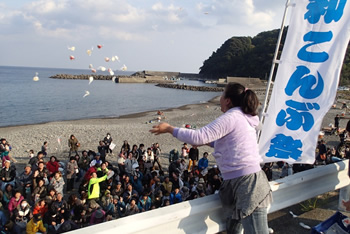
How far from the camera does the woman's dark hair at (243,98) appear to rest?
2.24 meters

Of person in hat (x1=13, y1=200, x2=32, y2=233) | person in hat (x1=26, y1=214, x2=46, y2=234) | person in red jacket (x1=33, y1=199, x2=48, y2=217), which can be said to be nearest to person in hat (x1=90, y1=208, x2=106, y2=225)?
person in hat (x1=26, y1=214, x2=46, y2=234)

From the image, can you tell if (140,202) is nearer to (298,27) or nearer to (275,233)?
(275,233)

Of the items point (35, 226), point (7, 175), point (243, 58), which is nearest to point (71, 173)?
point (7, 175)

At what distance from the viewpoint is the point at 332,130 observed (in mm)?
18422

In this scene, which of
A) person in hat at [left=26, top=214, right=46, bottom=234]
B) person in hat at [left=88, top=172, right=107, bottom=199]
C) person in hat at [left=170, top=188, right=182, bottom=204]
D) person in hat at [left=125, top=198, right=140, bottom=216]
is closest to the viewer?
person in hat at [left=26, top=214, right=46, bottom=234]

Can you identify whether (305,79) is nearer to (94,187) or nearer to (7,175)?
(94,187)

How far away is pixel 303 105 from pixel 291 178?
0.81 metres

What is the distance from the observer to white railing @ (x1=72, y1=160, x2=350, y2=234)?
2039 millimetres

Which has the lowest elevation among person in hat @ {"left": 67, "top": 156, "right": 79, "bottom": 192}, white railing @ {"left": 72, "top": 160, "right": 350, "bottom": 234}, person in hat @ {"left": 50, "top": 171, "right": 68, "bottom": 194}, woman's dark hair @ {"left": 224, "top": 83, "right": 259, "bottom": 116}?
person in hat @ {"left": 67, "top": 156, "right": 79, "bottom": 192}

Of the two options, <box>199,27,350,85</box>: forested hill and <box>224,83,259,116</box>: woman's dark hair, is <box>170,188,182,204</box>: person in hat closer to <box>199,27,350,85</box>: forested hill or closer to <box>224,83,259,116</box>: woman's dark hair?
<box>224,83,259,116</box>: woman's dark hair

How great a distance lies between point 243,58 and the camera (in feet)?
318

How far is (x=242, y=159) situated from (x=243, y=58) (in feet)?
327

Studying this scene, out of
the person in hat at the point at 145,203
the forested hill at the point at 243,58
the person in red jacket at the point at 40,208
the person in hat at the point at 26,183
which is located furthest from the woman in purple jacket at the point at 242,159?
the forested hill at the point at 243,58

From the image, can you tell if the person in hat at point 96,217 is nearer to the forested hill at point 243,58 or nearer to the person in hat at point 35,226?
the person in hat at point 35,226
